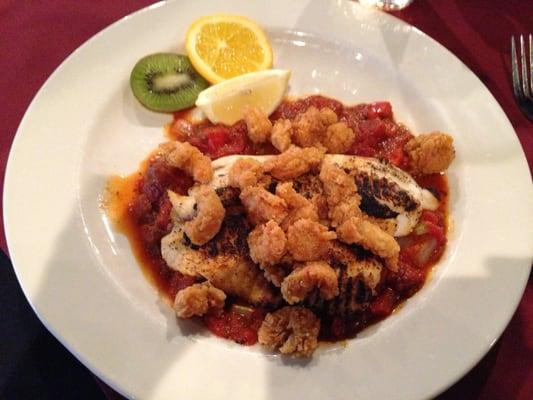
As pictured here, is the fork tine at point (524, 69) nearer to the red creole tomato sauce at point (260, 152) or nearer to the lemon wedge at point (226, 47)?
the red creole tomato sauce at point (260, 152)

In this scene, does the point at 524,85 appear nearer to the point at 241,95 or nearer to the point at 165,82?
the point at 241,95

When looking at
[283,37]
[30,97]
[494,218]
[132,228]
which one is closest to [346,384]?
[494,218]

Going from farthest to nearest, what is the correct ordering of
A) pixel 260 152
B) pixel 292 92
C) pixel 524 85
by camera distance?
pixel 292 92 < pixel 524 85 < pixel 260 152

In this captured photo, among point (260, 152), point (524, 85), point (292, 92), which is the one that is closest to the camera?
point (260, 152)

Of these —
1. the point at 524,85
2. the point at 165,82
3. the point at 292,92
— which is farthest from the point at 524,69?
the point at 165,82

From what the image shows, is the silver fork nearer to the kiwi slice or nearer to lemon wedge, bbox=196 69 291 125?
lemon wedge, bbox=196 69 291 125

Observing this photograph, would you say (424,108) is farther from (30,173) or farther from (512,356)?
(30,173)

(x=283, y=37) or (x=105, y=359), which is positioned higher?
(x=283, y=37)
